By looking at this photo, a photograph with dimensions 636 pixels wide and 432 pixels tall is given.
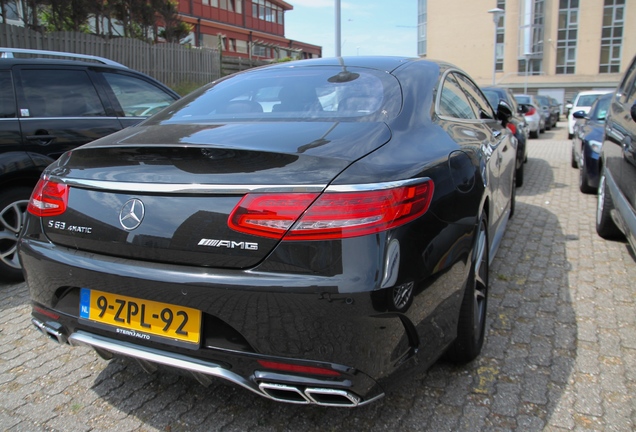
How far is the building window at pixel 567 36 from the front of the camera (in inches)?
2104

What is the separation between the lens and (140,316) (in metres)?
2.00

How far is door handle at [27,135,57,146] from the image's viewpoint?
4008mm

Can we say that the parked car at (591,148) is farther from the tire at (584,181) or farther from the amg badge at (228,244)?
the amg badge at (228,244)

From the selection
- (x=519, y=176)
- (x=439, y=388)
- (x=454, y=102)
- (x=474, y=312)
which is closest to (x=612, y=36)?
(x=519, y=176)

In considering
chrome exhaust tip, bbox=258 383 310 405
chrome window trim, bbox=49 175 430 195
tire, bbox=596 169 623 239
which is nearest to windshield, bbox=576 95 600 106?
tire, bbox=596 169 623 239

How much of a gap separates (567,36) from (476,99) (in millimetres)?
58740

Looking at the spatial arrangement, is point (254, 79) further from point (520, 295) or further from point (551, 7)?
point (551, 7)

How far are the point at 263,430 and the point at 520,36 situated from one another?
60.1 meters

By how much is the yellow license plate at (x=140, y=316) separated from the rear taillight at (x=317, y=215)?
0.42m

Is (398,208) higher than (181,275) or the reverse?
higher

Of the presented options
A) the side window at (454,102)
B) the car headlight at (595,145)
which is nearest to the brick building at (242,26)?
the car headlight at (595,145)

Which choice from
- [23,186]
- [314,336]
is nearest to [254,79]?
[314,336]

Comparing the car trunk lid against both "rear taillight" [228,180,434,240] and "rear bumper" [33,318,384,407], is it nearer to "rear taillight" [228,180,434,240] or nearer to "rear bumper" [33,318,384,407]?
"rear taillight" [228,180,434,240]

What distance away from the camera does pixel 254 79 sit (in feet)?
10.0
